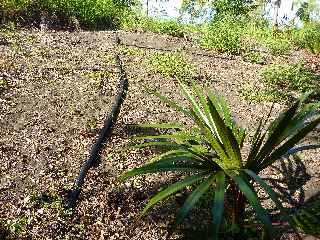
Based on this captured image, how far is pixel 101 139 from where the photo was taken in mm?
4461

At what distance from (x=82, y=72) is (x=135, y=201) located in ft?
12.7

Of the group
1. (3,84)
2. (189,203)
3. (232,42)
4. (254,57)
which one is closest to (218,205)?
(189,203)

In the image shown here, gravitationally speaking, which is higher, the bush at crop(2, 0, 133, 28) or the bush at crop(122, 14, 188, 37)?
the bush at crop(2, 0, 133, 28)

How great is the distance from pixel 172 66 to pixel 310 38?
596 cm

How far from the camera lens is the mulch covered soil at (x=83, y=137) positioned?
3346 mm

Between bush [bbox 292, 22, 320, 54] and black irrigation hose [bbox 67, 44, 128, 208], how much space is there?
21.3ft

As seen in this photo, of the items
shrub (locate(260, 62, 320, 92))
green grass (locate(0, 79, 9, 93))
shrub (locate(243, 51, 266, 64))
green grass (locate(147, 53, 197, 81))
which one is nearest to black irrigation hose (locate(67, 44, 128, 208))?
green grass (locate(147, 53, 197, 81))

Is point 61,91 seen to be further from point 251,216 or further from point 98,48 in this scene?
point 251,216

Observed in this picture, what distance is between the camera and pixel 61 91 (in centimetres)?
601

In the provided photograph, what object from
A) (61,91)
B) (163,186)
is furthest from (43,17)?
(163,186)

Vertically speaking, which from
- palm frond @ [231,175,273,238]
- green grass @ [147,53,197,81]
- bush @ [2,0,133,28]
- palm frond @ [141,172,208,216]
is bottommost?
green grass @ [147,53,197,81]

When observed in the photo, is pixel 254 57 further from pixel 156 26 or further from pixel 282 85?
pixel 156 26

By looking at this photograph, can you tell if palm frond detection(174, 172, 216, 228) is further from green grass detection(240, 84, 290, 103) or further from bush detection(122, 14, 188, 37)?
bush detection(122, 14, 188, 37)

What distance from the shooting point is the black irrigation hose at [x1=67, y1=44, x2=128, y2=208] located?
3576 mm
